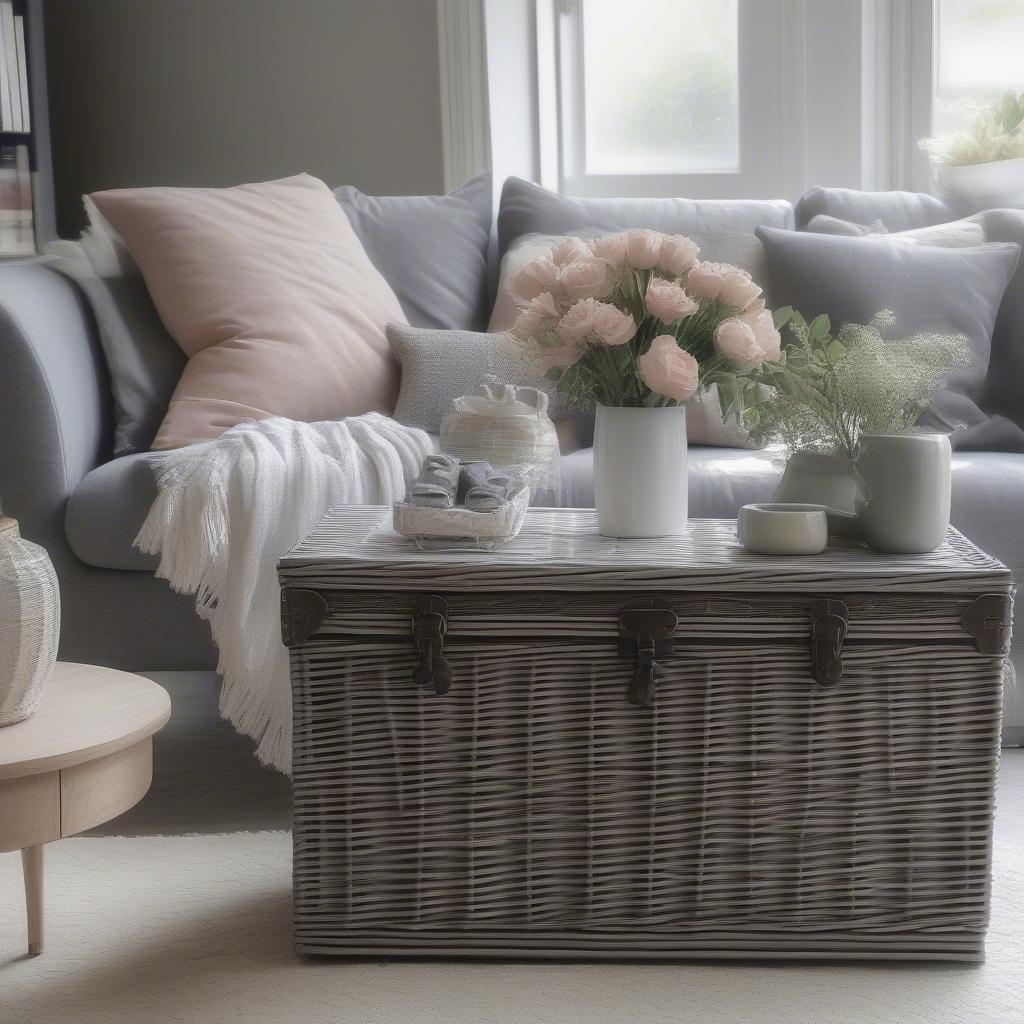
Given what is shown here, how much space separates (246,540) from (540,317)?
0.66 meters

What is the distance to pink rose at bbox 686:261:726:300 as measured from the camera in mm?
1505

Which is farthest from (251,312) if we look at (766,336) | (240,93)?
(240,93)

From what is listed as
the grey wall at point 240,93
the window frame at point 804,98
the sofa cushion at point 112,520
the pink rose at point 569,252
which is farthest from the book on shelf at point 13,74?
the pink rose at point 569,252

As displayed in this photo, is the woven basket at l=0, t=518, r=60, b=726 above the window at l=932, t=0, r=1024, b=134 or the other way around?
the other way around

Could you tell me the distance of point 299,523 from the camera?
199cm

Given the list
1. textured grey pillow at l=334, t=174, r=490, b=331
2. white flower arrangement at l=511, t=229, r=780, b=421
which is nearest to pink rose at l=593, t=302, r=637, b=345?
white flower arrangement at l=511, t=229, r=780, b=421

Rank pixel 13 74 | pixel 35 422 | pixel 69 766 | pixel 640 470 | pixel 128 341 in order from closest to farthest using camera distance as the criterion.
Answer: pixel 69 766
pixel 640 470
pixel 35 422
pixel 128 341
pixel 13 74

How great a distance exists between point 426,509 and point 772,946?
25.6 inches

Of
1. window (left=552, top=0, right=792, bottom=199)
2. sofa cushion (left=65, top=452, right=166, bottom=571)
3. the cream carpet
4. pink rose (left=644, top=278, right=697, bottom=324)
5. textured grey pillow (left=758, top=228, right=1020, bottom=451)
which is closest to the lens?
the cream carpet

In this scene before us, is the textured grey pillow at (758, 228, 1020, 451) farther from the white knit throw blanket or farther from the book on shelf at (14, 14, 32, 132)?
the book on shelf at (14, 14, 32, 132)

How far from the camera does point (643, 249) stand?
1.51 meters

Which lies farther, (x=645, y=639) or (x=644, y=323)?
(x=644, y=323)

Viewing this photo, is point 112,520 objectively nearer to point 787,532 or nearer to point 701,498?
point 701,498

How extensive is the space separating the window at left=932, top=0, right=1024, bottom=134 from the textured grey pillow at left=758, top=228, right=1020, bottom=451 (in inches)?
38.5
